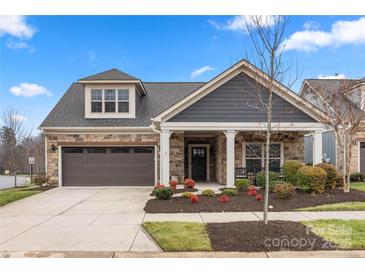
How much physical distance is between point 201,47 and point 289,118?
19.8ft

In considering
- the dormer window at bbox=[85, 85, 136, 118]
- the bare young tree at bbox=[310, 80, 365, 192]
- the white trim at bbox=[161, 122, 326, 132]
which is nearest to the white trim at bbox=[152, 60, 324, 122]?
the white trim at bbox=[161, 122, 326, 132]

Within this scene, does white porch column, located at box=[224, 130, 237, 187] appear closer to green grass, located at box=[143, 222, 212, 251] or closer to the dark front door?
the dark front door

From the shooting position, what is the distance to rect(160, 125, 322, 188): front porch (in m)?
13.1

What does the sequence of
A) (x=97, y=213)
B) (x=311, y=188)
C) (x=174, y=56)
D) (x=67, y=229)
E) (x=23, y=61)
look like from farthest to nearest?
(x=174, y=56), (x=23, y=61), (x=311, y=188), (x=97, y=213), (x=67, y=229)

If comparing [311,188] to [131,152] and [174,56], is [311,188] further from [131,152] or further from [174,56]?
[174,56]

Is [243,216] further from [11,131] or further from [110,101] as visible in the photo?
[11,131]

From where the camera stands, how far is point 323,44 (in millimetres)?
13773

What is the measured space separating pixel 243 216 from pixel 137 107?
35.6ft

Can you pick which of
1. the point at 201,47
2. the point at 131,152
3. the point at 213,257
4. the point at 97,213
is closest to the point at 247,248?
the point at 213,257

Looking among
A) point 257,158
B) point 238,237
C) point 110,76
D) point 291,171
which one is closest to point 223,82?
point 257,158

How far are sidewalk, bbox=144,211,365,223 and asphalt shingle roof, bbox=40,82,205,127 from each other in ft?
26.8

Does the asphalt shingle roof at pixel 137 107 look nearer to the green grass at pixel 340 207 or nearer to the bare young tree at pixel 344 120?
the bare young tree at pixel 344 120

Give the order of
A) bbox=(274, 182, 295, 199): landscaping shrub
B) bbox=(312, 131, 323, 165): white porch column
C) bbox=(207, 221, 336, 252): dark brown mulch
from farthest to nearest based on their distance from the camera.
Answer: bbox=(312, 131, 323, 165): white porch column
bbox=(274, 182, 295, 199): landscaping shrub
bbox=(207, 221, 336, 252): dark brown mulch

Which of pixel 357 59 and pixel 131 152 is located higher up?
pixel 357 59
